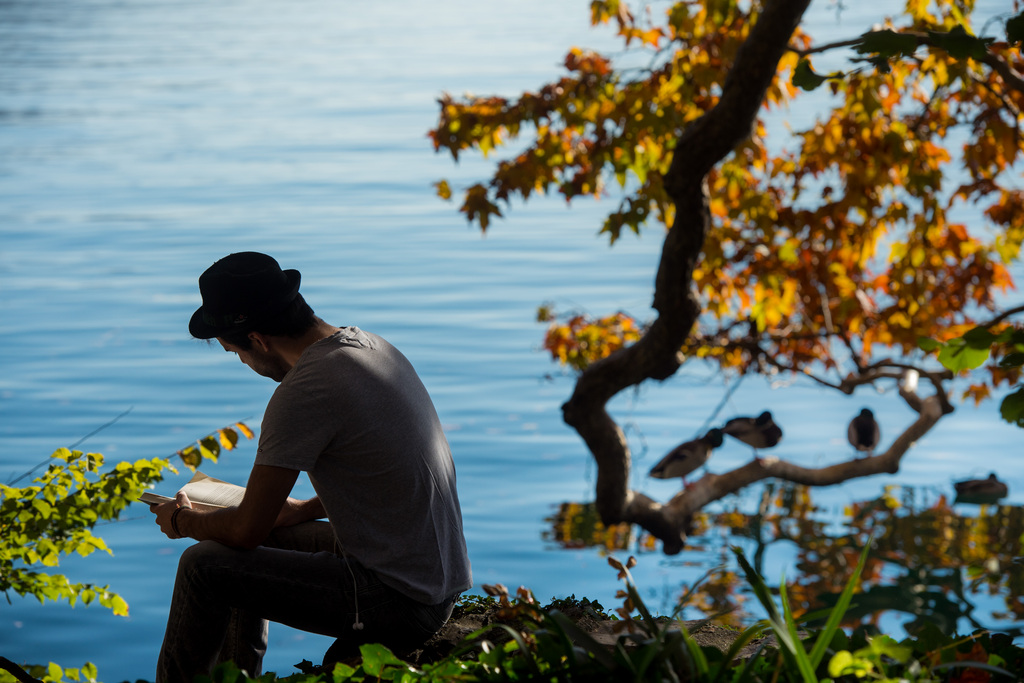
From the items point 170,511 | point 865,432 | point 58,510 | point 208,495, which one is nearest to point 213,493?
point 208,495

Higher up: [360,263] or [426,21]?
[426,21]

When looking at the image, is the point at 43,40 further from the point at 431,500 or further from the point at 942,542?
the point at 431,500

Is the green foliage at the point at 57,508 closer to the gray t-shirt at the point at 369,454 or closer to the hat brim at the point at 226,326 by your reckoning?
the hat brim at the point at 226,326

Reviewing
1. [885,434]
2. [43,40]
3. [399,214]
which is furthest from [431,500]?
[43,40]

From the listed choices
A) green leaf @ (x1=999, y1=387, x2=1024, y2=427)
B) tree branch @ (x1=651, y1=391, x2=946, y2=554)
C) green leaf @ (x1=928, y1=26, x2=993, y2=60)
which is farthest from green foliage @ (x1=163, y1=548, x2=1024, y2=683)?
tree branch @ (x1=651, y1=391, x2=946, y2=554)

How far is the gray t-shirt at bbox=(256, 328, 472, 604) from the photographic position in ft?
8.41

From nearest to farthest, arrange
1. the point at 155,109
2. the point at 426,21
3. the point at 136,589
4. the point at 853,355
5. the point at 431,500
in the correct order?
the point at 431,500 → the point at 853,355 → the point at 136,589 → the point at 155,109 → the point at 426,21

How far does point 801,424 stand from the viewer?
52.2 ft

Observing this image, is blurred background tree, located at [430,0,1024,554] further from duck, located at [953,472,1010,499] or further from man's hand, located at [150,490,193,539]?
man's hand, located at [150,490,193,539]

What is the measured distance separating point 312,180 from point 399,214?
573 centimetres

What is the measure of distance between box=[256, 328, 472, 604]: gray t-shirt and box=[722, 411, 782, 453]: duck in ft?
18.4

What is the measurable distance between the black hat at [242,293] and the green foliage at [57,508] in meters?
1.07

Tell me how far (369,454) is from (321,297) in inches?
702

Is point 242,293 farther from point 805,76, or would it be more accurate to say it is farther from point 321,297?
point 321,297
